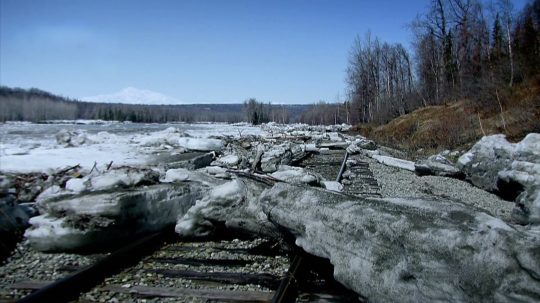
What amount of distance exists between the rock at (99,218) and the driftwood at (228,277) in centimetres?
109

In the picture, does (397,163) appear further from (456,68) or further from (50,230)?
(456,68)

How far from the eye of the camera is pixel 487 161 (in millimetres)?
10727

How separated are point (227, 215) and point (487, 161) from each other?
8.98 m

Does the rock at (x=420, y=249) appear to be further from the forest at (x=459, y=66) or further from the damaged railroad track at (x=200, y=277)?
the forest at (x=459, y=66)

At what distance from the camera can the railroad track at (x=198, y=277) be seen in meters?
3.18

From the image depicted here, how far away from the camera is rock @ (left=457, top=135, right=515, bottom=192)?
10.1 meters

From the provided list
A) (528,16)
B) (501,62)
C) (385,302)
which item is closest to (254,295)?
(385,302)

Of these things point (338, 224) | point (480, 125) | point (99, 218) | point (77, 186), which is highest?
point (480, 125)

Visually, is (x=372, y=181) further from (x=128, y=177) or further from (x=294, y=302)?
(x=294, y=302)

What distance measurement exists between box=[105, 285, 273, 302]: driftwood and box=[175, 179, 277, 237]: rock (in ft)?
4.68

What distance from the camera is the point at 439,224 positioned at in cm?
299

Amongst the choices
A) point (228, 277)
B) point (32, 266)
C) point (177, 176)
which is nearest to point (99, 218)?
point (32, 266)

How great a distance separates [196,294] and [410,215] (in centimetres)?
198

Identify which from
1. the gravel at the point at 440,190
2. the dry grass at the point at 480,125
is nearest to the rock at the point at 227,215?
the gravel at the point at 440,190
